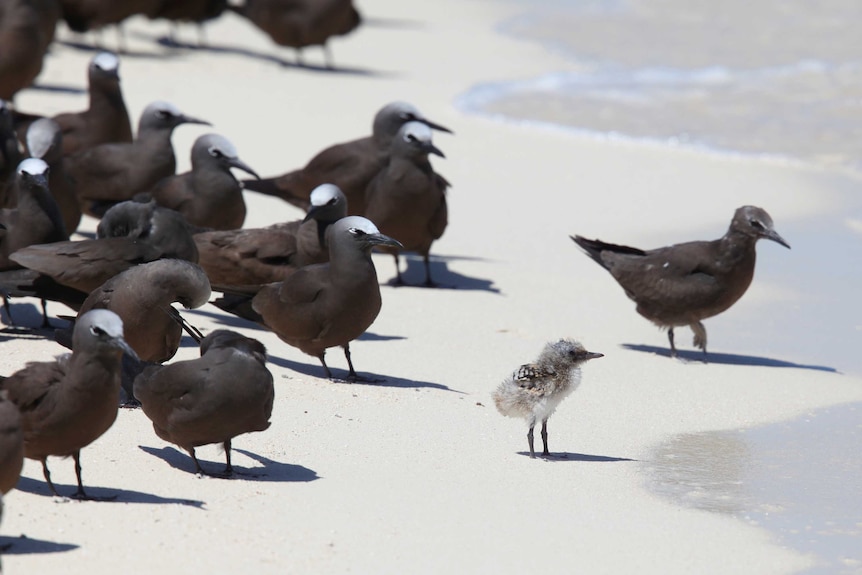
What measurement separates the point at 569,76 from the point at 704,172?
491 centimetres

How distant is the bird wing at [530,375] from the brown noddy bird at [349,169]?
Result: 387cm

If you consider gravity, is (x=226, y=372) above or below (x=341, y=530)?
above

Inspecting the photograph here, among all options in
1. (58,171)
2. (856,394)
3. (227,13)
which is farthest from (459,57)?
(856,394)

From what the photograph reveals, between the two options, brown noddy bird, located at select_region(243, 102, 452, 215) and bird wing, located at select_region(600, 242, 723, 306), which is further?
brown noddy bird, located at select_region(243, 102, 452, 215)

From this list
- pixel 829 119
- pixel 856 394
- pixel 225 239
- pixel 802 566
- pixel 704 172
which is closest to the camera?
pixel 802 566

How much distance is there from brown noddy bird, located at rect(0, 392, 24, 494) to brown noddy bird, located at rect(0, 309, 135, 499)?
0.42 meters

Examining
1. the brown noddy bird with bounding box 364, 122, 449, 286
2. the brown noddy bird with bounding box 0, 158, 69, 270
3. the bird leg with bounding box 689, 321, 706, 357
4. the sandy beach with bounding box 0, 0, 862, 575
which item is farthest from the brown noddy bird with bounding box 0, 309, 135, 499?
the brown noddy bird with bounding box 364, 122, 449, 286

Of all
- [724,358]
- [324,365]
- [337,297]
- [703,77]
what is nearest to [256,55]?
[703,77]

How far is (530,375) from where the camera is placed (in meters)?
6.45

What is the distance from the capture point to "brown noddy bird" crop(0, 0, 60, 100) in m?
13.0

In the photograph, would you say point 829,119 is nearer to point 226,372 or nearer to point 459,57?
point 459,57

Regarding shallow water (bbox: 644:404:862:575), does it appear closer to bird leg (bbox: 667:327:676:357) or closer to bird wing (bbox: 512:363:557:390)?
bird wing (bbox: 512:363:557:390)

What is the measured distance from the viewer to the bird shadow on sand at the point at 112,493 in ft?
18.2

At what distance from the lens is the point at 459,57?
18.3 m
